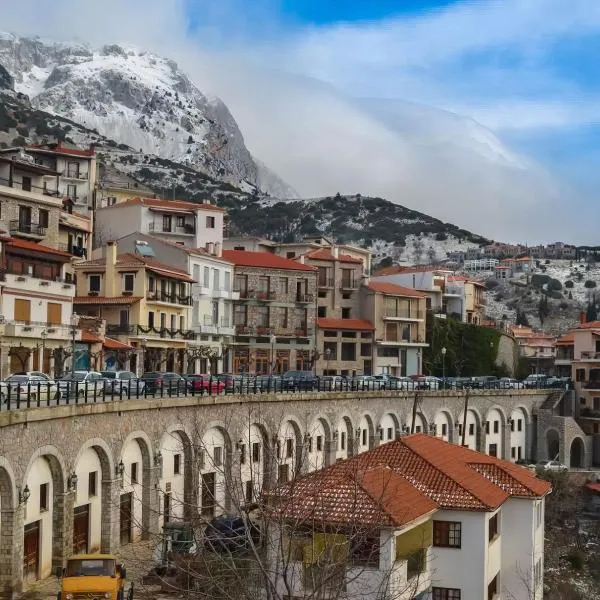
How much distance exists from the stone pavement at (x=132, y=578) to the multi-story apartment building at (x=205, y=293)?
38.2 meters

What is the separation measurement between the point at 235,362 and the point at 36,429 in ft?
177

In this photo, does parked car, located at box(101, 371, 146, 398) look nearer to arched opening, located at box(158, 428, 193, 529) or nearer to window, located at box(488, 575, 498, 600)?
arched opening, located at box(158, 428, 193, 529)

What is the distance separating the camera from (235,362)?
279 feet

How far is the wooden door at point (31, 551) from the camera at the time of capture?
3144 cm

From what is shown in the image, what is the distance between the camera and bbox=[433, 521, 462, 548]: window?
32281 millimetres

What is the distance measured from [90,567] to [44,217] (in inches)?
1749

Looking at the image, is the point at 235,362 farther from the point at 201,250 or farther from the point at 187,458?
the point at 187,458

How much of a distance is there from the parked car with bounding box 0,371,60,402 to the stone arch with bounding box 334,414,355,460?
24.5 metres

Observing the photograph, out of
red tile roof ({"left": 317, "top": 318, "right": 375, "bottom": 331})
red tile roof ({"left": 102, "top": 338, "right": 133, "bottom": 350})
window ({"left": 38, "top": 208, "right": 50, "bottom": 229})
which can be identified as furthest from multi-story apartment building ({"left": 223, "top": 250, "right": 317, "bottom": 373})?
window ({"left": 38, "top": 208, "right": 50, "bottom": 229})

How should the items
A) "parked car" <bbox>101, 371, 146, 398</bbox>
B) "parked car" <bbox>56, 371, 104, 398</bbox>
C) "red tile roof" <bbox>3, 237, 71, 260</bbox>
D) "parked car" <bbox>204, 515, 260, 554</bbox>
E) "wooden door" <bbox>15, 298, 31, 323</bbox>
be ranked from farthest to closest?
1. "wooden door" <bbox>15, 298, 31, 323</bbox>
2. "red tile roof" <bbox>3, 237, 71, 260</bbox>
3. "parked car" <bbox>101, 371, 146, 398</bbox>
4. "parked car" <bbox>56, 371, 104, 398</bbox>
5. "parked car" <bbox>204, 515, 260, 554</bbox>

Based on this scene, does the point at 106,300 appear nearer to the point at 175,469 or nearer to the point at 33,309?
the point at 33,309

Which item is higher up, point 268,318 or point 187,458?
point 268,318

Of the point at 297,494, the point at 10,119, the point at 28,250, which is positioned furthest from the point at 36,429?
the point at 10,119

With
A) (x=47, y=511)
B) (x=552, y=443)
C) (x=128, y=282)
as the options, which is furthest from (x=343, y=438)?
(x=47, y=511)
